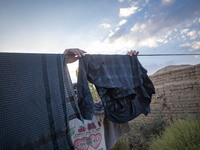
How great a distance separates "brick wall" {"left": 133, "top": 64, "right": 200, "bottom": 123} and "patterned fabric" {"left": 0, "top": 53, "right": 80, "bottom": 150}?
12.7 feet

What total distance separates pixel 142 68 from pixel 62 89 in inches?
56.0

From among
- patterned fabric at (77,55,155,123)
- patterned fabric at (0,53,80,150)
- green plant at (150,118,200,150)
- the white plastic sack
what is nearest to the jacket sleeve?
patterned fabric at (77,55,155,123)

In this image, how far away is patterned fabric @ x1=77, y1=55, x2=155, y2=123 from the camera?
154 centimetres

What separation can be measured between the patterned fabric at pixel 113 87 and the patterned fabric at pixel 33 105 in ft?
0.86

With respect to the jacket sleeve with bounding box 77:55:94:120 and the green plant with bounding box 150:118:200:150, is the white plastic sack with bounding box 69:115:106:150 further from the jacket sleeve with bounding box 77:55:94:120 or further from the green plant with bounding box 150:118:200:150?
the green plant with bounding box 150:118:200:150

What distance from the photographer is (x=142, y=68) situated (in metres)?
2.14

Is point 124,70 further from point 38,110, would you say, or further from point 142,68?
point 38,110

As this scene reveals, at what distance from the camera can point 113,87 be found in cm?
165

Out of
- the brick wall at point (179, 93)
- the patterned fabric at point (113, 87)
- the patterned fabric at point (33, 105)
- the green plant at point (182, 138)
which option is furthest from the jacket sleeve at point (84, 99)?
the brick wall at point (179, 93)

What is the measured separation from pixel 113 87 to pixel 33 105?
0.94m

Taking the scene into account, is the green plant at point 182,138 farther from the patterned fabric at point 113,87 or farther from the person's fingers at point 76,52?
the person's fingers at point 76,52

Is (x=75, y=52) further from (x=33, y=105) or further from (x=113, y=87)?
(x=33, y=105)

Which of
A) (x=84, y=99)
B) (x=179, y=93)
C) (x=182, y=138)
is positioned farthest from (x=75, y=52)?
(x=179, y=93)

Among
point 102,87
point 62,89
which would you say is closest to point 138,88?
point 102,87
